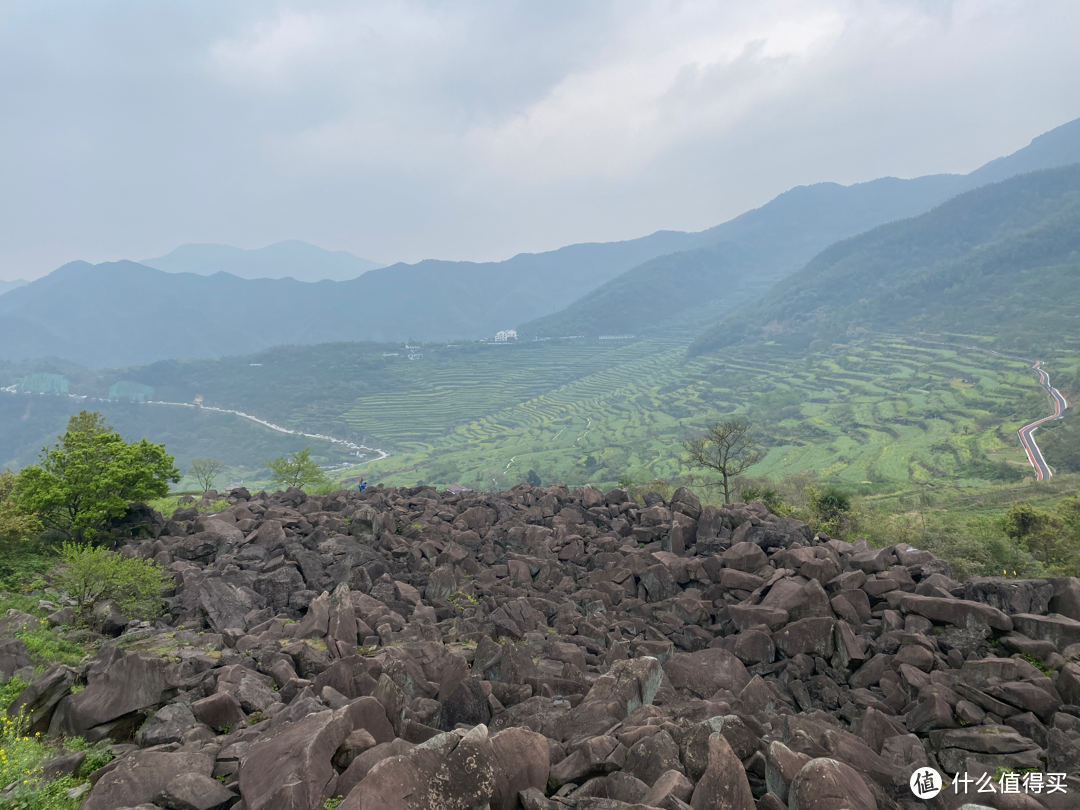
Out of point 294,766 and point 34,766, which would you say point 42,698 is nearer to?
point 34,766

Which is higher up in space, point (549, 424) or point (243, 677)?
point (243, 677)

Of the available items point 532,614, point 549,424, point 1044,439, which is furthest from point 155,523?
point 549,424

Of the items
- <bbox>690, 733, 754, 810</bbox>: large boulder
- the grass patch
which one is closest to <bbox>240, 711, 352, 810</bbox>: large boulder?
the grass patch

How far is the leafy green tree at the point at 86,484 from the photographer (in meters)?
27.6

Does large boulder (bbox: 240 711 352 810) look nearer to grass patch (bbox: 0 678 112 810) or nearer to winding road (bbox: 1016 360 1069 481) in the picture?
grass patch (bbox: 0 678 112 810)

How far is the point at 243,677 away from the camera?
15.0 meters

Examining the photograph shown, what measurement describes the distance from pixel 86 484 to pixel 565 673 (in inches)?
1037

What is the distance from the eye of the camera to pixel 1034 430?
10975 centimetres

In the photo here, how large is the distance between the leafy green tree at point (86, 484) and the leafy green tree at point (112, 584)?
7.02m

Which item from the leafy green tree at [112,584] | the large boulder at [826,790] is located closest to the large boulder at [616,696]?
the large boulder at [826,790]

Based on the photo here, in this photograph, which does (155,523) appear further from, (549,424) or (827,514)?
(549,424)

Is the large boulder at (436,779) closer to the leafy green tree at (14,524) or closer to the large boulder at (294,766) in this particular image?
the large boulder at (294,766)

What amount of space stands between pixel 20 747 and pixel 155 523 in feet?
70.8

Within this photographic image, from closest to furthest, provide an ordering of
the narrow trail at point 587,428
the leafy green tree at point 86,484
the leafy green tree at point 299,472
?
the leafy green tree at point 86,484
the leafy green tree at point 299,472
the narrow trail at point 587,428
